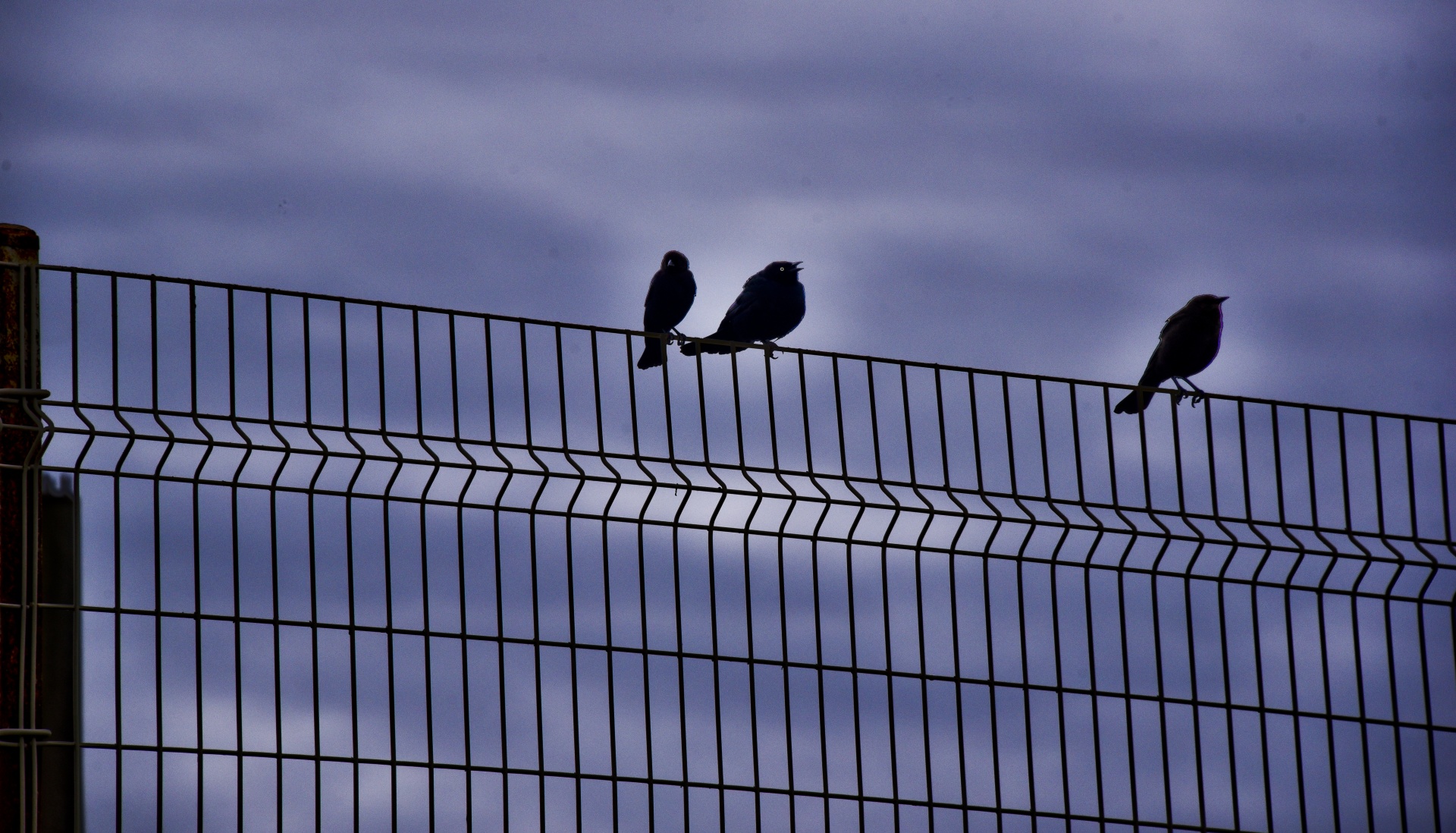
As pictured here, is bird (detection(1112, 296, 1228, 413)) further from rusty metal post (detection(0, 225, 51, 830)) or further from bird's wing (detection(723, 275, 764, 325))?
rusty metal post (detection(0, 225, 51, 830))

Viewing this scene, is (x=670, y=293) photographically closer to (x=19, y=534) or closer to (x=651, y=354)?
(x=651, y=354)

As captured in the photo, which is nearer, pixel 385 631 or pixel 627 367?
pixel 385 631

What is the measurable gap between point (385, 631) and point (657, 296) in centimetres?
554

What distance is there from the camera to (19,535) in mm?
4145

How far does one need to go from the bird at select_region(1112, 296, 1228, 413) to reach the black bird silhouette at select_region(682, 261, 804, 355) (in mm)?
1927

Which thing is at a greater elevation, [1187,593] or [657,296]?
[657,296]

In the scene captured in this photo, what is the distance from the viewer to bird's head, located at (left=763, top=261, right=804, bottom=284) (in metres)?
9.10

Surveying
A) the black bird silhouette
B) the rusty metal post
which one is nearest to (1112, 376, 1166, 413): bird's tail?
the black bird silhouette

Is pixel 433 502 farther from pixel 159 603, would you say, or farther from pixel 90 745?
pixel 90 745

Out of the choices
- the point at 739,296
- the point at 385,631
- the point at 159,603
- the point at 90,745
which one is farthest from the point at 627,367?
the point at 739,296

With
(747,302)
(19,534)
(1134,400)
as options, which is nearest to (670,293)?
(747,302)

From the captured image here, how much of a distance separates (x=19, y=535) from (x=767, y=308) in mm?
5238

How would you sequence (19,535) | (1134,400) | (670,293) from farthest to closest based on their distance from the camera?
(670,293), (1134,400), (19,535)

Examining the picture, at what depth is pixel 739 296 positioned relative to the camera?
9.09 m
